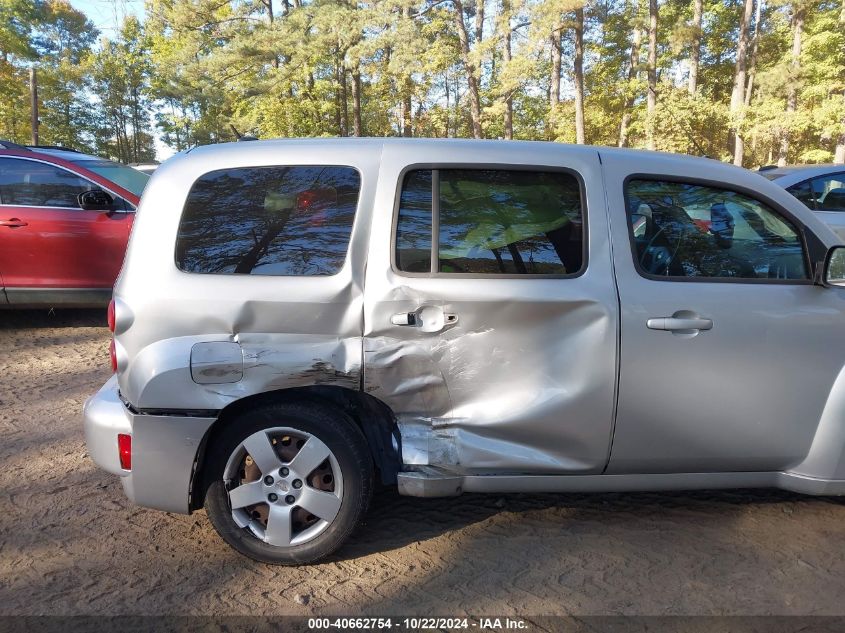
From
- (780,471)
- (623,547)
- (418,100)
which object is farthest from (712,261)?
(418,100)

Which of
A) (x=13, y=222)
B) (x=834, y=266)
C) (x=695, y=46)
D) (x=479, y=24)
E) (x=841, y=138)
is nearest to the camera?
(x=834, y=266)

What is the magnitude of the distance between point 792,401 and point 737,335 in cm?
39

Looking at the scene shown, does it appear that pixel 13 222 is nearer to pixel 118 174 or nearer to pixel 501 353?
pixel 118 174

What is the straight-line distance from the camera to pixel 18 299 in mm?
6137

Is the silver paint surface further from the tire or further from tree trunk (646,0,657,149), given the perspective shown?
tree trunk (646,0,657,149)

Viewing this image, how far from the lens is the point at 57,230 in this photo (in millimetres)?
6148

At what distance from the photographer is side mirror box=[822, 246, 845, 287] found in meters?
2.71

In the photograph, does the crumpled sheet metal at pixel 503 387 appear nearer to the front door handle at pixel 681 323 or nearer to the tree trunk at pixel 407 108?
the front door handle at pixel 681 323

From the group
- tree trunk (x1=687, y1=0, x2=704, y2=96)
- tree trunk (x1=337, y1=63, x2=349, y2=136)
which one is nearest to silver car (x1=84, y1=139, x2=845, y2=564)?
tree trunk (x1=337, y1=63, x2=349, y2=136)

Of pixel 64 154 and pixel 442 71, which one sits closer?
pixel 64 154

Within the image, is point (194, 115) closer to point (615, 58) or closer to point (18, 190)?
point (615, 58)

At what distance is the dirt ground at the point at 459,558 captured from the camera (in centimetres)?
251

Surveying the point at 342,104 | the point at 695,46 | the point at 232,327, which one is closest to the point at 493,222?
the point at 232,327

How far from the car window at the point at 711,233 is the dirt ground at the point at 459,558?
1222 mm
